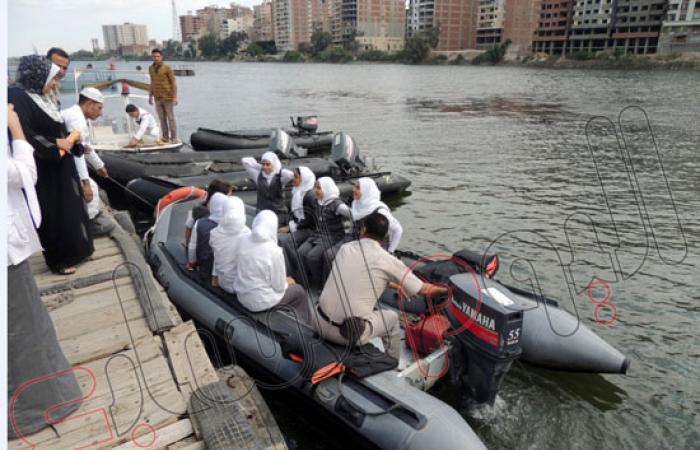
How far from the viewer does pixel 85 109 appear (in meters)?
4.76

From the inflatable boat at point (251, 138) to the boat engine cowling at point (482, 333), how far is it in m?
11.4

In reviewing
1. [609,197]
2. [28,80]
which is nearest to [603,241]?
[609,197]

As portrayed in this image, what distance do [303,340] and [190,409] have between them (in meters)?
1.11

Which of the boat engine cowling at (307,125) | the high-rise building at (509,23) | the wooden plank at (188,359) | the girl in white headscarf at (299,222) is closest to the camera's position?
the wooden plank at (188,359)

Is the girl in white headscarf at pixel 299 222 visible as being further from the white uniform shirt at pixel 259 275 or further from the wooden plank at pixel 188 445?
the wooden plank at pixel 188 445

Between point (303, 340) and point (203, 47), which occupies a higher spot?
point (203, 47)

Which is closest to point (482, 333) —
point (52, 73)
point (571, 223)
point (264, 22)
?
point (52, 73)

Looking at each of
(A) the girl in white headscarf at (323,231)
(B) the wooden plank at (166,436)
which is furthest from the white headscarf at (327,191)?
(B) the wooden plank at (166,436)

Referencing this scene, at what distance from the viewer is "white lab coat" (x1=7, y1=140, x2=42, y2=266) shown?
7.61ft

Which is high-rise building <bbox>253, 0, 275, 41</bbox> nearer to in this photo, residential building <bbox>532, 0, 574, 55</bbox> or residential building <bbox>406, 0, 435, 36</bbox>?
residential building <bbox>406, 0, 435, 36</bbox>

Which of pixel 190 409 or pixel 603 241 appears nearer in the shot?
pixel 190 409

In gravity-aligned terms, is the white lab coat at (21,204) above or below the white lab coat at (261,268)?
above

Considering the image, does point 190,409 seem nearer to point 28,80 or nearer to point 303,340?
point 303,340

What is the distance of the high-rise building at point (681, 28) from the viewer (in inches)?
2132
